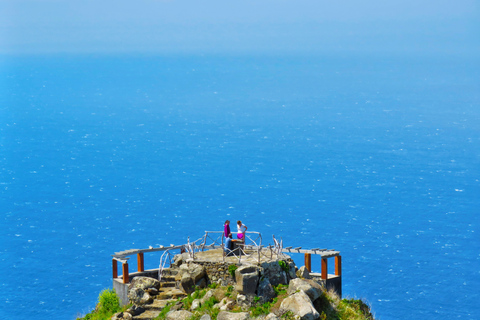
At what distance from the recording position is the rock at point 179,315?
3494 centimetres

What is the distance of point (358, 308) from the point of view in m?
39.3

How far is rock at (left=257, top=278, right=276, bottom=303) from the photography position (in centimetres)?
3466

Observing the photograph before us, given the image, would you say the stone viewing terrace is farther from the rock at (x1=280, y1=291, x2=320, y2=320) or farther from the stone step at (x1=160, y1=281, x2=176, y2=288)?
the rock at (x1=280, y1=291, x2=320, y2=320)

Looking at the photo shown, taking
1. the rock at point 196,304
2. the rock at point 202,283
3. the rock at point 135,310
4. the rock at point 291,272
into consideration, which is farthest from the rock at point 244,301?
the rock at point 135,310

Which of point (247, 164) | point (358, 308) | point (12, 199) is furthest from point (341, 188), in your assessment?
point (358, 308)

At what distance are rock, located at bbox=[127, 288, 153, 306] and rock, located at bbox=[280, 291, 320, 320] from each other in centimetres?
790

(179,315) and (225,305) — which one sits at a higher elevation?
(225,305)

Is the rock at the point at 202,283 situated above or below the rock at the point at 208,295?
above

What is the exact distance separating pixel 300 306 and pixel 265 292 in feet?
7.09

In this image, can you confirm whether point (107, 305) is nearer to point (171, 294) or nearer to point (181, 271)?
point (171, 294)

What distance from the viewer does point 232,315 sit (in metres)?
33.7

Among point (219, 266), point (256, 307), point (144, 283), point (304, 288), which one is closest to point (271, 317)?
point (256, 307)

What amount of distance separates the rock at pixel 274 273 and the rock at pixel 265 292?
1.62 feet

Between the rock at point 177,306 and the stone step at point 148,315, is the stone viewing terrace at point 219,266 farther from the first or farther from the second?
the stone step at point 148,315
